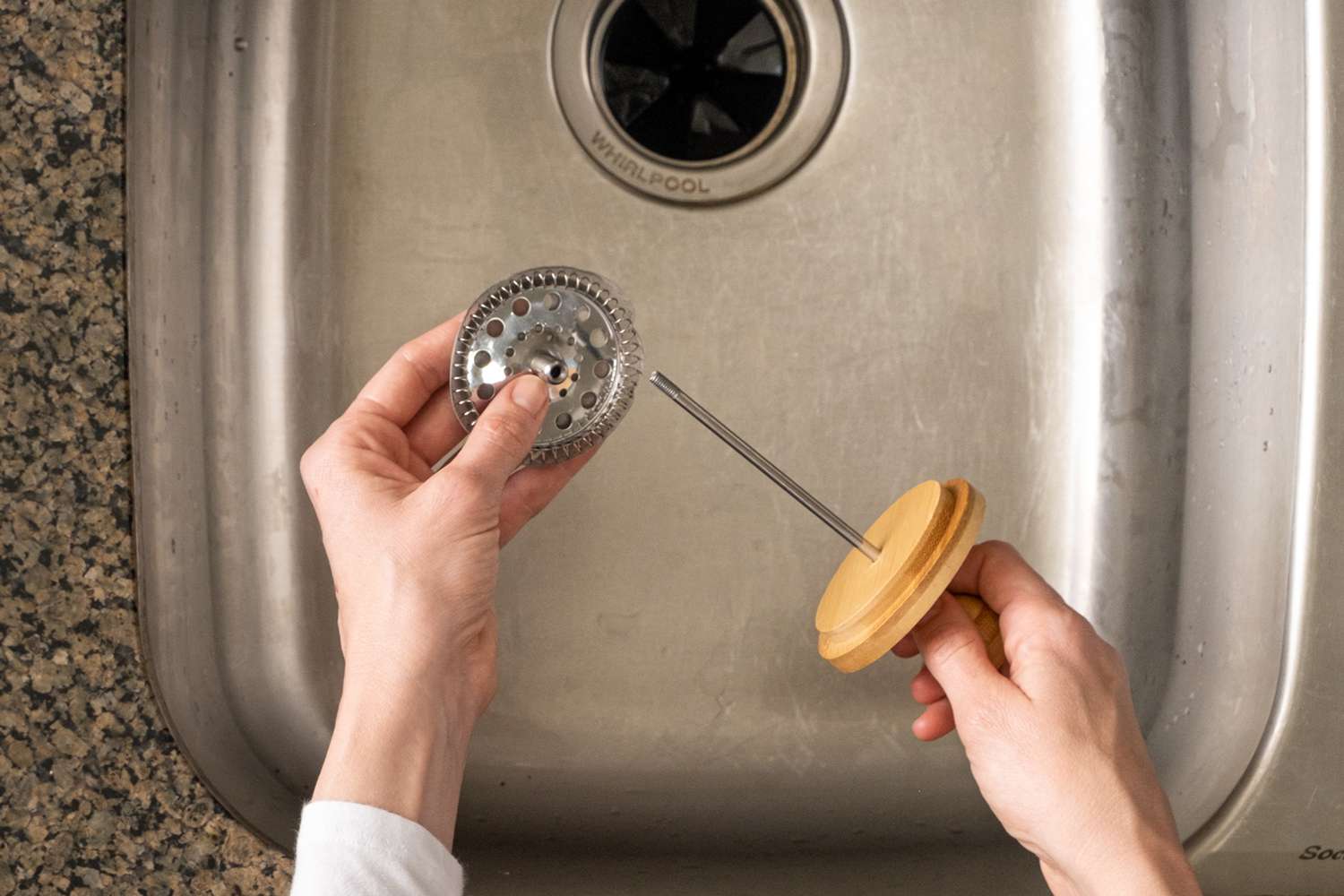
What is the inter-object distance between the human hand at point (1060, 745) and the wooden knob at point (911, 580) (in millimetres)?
25

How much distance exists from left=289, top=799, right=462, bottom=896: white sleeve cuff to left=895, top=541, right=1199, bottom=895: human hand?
247mm

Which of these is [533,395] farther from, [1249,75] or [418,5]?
[1249,75]

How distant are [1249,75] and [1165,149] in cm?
6

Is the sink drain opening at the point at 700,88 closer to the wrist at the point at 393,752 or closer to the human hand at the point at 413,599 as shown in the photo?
the human hand at the point at 413,599

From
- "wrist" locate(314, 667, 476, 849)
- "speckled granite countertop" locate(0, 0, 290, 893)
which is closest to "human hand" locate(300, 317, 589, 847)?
"wrist" locate(314, 667, 476, 849)

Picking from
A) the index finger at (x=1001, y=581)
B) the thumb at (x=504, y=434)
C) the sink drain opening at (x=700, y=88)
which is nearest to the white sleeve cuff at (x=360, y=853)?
the thumb at (x=504, y=434)

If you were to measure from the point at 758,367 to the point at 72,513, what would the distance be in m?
0.40

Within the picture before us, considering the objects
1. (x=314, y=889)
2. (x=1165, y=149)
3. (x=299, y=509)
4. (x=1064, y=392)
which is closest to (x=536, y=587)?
(x=299, y=509)

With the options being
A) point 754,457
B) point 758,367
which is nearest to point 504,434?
point 754,457

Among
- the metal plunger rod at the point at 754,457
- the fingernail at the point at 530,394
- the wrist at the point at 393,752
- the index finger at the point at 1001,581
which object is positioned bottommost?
the wrist at the point at 393,752

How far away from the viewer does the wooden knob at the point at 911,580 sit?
1.49 feet

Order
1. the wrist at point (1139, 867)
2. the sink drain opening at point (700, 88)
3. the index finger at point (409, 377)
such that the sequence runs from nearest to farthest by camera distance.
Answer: the wrist at point (1139, 867) < the index finger at point (409, 377) < the sink drain opening at point (700, 88)

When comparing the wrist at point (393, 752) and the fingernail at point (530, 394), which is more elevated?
the fingernail at point (530, 394)

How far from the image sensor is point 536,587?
0.68m
